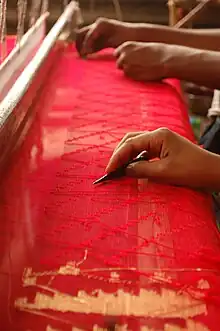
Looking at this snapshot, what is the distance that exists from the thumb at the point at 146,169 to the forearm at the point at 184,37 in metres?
0.74

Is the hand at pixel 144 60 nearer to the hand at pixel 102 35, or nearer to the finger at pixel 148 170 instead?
the hand at pixel 102 35

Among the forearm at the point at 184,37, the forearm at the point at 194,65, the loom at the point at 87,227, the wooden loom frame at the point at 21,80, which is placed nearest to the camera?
the loom at the point at 87,227

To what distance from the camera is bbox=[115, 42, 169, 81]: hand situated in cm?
135

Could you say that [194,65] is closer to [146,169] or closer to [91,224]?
[146,169]

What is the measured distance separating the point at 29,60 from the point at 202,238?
63cm

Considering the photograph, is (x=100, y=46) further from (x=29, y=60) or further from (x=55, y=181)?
(x=55, y=181)

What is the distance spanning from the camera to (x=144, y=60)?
1.36 metres

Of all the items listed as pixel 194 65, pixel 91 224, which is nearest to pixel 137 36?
pixel 194 65

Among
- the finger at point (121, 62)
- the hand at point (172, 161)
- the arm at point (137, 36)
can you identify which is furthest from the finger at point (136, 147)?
the arm at point (137, 36)

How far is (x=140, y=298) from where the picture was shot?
1.86ft

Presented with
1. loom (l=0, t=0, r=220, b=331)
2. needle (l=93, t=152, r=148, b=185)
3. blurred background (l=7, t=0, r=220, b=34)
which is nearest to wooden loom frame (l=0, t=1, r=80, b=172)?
loom (l=0, t=0, r=220, b=331)

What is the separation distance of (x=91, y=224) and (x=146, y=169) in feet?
0.50

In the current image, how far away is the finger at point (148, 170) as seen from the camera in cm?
82

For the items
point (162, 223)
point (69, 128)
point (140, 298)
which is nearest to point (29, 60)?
point (69, 128)
